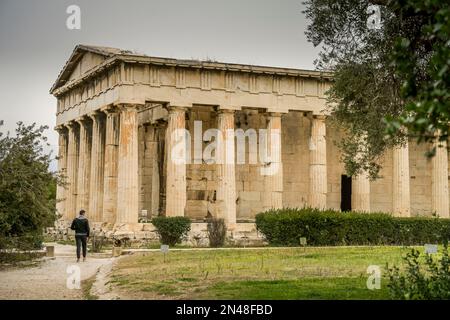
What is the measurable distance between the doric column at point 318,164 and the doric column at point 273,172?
1.90 metres

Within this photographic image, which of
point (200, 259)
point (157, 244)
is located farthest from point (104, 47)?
point (200, 259)

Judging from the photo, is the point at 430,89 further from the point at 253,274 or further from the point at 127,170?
the point at 127,170

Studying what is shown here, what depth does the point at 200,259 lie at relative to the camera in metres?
20.0

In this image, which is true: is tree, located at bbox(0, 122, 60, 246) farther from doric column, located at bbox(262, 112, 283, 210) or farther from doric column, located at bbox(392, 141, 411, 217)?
doric column, located at bbox(392, 141, 411, 217)

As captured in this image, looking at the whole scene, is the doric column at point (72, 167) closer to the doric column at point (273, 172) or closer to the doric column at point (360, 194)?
the doric column at point (273, 172)

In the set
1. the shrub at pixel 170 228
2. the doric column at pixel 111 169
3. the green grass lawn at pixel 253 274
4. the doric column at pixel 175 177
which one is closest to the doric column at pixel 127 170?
the doric column at pixel 111 169

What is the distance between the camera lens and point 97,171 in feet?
116

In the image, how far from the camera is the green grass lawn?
12.6 m

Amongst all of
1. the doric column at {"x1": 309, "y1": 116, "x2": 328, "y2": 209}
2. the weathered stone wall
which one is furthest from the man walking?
the weathered stone wall

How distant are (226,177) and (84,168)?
842cm

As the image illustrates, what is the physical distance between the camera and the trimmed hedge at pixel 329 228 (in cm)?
2597

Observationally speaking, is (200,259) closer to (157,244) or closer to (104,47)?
(157,244)
